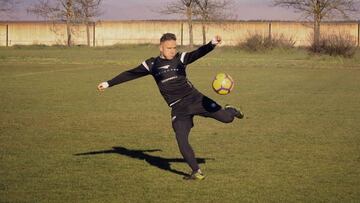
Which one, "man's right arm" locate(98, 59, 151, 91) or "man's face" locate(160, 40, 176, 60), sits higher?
"man's face" locate(160, 40, 176, 60)

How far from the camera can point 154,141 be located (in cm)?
1277

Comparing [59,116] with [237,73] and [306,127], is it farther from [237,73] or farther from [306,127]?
[237,73]

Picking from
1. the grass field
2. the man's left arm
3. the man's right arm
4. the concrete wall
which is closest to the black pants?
the grass field

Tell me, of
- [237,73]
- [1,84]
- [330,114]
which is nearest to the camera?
[330,114]

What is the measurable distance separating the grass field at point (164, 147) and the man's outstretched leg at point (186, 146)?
0.17m

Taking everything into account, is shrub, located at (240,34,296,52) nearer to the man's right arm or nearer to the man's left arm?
the man's right arm

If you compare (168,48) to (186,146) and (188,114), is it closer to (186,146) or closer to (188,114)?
(188,114)

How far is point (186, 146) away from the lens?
8.90 m

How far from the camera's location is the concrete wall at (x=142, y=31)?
69.9m

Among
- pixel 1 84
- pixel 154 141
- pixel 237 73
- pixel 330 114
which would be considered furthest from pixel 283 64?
pixel 154 141

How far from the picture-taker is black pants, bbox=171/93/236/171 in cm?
892

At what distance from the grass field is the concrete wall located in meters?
45.9

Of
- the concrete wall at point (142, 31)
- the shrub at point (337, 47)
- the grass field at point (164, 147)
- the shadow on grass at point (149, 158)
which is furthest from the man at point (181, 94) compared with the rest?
the concrete wall at point (142, 31)

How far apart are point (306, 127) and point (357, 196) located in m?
6.40
